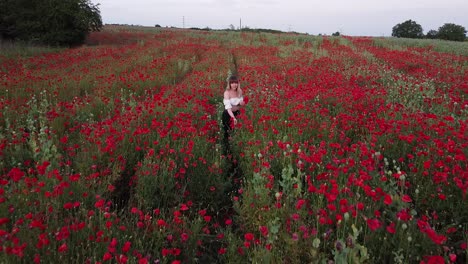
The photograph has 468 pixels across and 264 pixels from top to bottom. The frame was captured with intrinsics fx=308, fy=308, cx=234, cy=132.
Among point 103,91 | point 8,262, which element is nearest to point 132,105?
point 103,91

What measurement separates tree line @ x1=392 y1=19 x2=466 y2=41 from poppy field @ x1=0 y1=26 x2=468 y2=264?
64111 millimetres

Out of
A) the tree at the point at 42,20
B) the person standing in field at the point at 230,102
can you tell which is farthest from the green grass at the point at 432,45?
the tree at the point at 42,20

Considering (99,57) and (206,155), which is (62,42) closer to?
(99,57)

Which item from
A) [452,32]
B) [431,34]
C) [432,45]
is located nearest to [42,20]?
[432,45]

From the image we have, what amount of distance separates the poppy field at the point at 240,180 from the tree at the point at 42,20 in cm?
1433

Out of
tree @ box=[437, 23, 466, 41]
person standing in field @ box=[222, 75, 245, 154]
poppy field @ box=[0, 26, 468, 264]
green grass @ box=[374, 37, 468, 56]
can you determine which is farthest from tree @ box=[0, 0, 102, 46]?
tree @ box=[437, 23, 466, 41]

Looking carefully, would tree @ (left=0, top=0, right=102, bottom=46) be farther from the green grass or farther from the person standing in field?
the green grass

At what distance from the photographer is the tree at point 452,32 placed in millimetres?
58594

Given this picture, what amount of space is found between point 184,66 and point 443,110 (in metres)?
8.59

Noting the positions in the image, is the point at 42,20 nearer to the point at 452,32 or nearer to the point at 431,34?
the point at 452,32

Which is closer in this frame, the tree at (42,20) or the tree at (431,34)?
the tree at (42,20)

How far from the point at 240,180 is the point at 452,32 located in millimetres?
73057

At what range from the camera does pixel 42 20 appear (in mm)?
20141

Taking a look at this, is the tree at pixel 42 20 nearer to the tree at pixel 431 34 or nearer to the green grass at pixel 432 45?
the green grass at pixel 432 45
